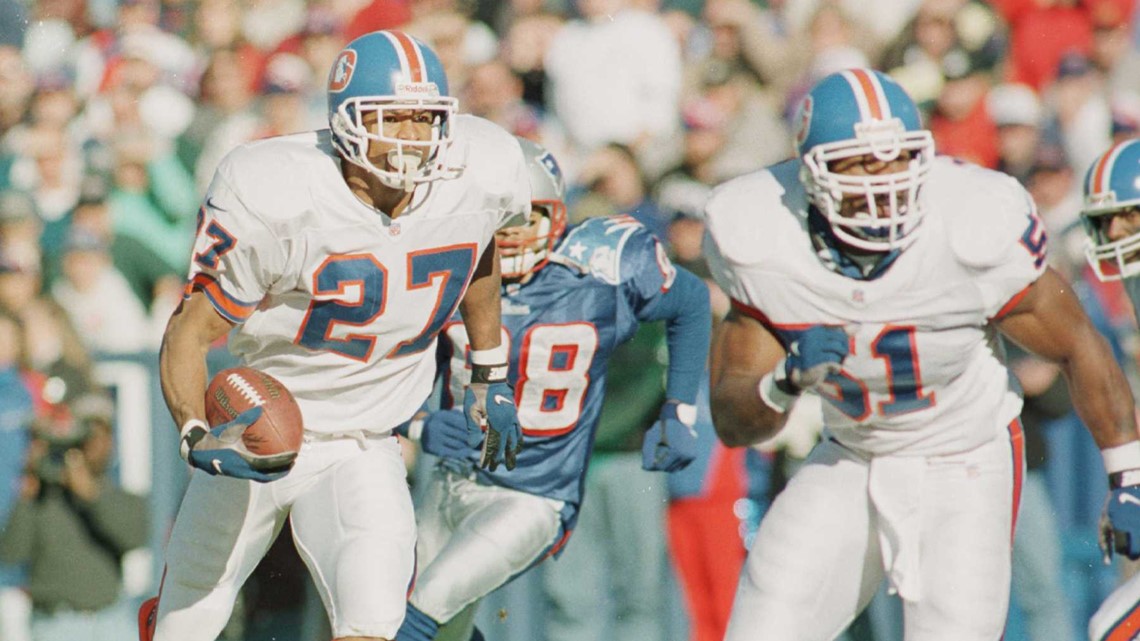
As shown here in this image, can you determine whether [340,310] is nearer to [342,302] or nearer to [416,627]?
[342,302]

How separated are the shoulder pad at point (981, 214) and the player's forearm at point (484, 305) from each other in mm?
1136

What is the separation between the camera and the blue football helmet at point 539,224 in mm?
5035

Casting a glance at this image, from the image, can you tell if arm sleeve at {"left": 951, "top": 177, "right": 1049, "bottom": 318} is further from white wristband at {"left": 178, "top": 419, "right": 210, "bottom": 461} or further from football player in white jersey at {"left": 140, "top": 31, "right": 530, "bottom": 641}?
white wristband at {"left": 178, "top": 419, "right": 210, "bottom": 461}

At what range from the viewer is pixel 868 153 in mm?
4125

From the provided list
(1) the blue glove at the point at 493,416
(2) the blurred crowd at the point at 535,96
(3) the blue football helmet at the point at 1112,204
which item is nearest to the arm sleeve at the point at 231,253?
(1) the blue glove at the point at 493,416

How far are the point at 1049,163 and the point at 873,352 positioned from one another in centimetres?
305

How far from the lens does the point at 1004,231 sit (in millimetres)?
4172

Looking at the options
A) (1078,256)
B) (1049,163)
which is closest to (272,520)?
(1078,256)

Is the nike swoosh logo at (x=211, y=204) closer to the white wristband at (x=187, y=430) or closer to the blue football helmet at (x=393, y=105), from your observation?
the blue football helmet at (x=393, y=105)

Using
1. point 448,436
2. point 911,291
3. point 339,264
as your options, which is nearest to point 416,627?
point 448,436

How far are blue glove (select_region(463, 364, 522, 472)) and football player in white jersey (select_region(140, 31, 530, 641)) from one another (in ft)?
0.56

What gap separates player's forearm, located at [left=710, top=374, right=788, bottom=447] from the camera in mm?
4266

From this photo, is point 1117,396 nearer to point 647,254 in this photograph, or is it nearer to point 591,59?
point 647,254

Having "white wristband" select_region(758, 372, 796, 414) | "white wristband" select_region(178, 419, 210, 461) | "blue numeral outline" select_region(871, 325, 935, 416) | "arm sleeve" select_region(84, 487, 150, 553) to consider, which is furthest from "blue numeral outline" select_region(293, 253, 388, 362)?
"arm sleeve" select_region(84, 487, 150, 553)
